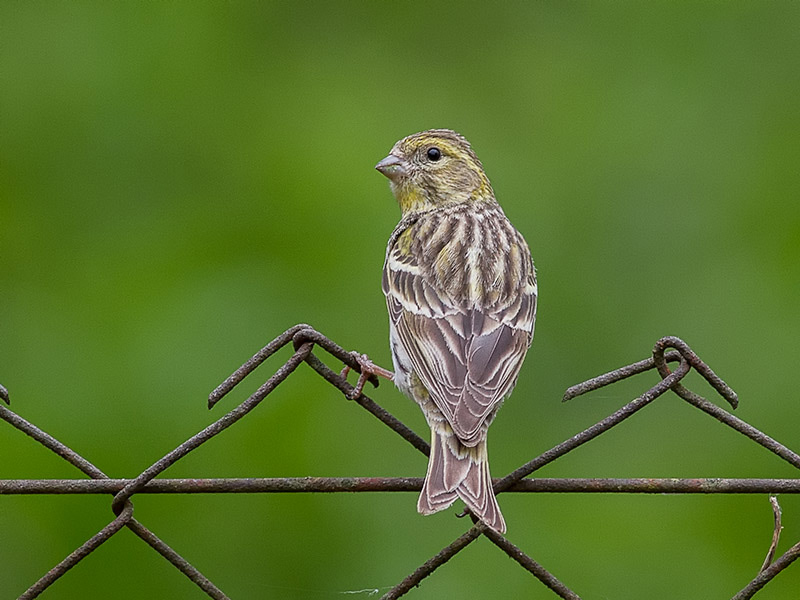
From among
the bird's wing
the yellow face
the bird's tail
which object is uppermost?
the yellow face

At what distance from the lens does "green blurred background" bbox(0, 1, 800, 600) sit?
449cm

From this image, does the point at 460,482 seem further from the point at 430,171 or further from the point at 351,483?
the point at 430,171

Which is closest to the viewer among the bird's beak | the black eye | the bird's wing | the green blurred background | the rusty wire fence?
the rusty wire fence

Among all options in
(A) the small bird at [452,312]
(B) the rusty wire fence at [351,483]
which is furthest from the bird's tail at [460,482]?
(B) the rusty wire fence at [351,483]

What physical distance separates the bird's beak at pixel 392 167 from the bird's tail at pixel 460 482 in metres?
1.55

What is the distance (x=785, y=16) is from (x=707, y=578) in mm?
2971

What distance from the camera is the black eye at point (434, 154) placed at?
16.4 feet

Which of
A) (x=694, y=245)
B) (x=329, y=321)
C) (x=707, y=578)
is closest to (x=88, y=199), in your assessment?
(x=329, y=321)

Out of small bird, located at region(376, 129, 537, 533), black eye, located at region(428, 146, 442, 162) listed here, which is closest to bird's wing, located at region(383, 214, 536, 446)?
small bird, located at region(376, 129, 537, 533)

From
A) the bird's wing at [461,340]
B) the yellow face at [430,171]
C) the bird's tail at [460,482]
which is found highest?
the yellow face at [430,171]

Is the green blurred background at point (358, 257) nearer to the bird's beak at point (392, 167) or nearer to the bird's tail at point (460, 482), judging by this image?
the bird's beak at point (392, 167)

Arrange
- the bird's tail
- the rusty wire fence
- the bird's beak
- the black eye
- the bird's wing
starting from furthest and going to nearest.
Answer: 1. the black eye
2. the bird's beak
3. the bird's wing
4. the bird's tail
5. the rusty wire fence

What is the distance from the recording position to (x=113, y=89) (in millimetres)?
5965

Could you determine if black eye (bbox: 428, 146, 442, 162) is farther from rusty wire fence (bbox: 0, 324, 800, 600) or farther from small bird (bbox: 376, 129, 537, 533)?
rusty wire fence (bbox: 0, 324, 800, 600)
